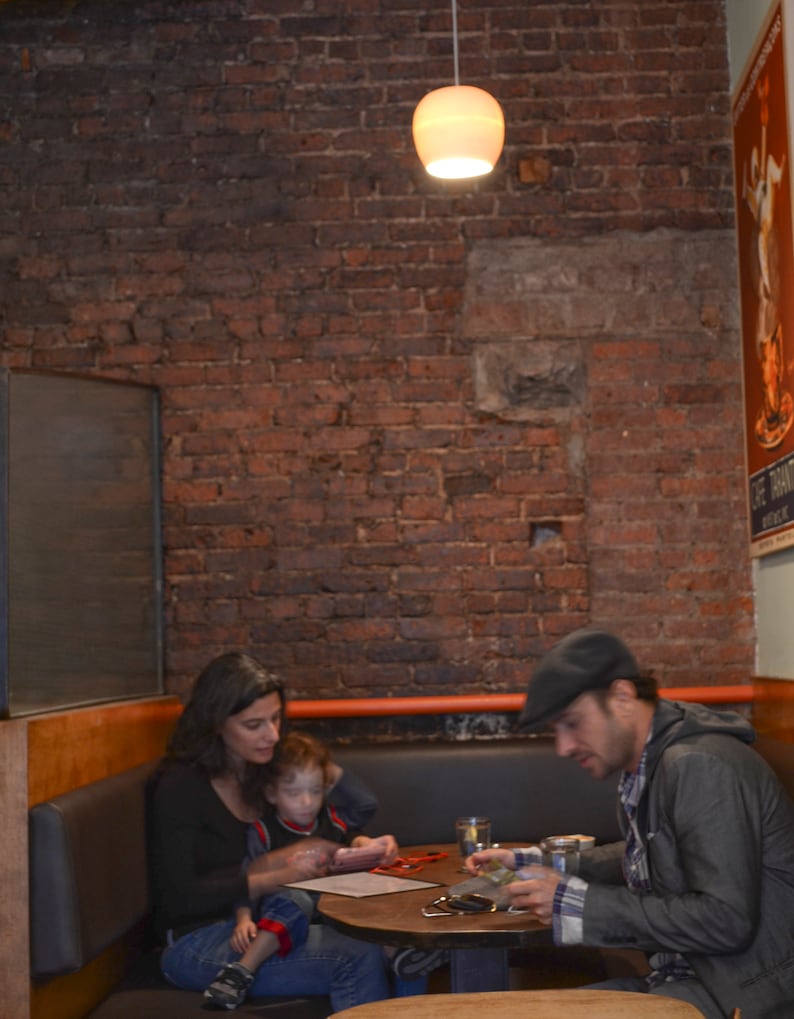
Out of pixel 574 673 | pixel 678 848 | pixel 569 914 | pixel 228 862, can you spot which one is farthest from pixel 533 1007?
pixel 228 862

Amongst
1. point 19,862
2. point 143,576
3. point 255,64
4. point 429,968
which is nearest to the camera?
point 19,862

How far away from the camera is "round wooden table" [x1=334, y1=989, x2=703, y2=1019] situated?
1824 mm

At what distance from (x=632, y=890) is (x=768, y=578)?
179 centimetres

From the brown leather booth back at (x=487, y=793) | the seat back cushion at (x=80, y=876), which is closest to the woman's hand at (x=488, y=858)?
the seat back cushion at (x=80, y=876)

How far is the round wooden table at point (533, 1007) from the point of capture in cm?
182

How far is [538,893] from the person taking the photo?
236cm

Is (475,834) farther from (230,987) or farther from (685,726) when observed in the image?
(685,726)

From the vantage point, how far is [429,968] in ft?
10.3

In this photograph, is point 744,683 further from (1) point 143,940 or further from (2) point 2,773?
(2) point 2,773

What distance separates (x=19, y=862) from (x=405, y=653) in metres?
1.75

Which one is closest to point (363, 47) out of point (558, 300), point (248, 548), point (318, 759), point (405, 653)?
point (558, 300)

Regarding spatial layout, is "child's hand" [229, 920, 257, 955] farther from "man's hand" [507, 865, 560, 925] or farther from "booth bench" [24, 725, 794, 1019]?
"man's hand" [507, 865, 560, 925]

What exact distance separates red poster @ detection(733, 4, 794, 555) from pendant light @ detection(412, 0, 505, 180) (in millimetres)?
839

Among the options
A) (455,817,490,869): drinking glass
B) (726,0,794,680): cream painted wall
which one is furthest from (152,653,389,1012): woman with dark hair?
(726,0,794,680): cream painted wall
